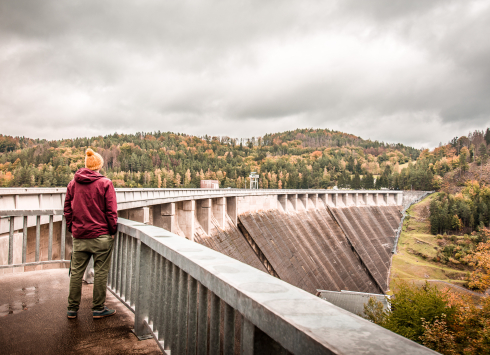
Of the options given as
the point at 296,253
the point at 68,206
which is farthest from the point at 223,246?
the point at 68,206

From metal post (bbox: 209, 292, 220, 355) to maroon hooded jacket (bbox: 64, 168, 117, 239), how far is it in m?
2.32

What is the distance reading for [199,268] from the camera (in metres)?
2.03

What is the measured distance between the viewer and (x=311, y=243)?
109ft

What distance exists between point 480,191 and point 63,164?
113154mm

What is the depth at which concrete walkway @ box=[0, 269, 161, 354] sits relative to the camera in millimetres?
3133

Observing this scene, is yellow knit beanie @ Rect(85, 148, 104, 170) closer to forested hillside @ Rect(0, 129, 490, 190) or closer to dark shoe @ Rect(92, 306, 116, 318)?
dark shoe @ Rect(92, 306, 116, 318)

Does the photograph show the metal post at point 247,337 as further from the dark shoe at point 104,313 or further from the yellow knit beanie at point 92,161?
the yellow knit beanie at point 92,161

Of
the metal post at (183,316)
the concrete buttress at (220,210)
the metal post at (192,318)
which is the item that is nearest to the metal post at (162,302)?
the metal post at (183,316)

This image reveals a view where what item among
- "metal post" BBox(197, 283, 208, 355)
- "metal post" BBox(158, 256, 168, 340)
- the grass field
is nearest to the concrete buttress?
"metal post" BBox(158, 256, 168, 340)

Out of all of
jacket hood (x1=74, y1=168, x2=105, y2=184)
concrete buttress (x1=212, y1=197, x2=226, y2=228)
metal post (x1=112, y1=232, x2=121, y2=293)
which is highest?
jacket hood (x1=74, y1=168, x2=105, y2=184)

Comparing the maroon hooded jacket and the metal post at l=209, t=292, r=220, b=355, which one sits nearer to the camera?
the metal post at l=209, t=292, r=220, b=355

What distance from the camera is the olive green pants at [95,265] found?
376 cm

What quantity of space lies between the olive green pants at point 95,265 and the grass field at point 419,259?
41005 mm

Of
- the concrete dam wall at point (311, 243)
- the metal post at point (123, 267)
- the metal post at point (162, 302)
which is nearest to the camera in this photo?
the metal post at point (162, 302)
